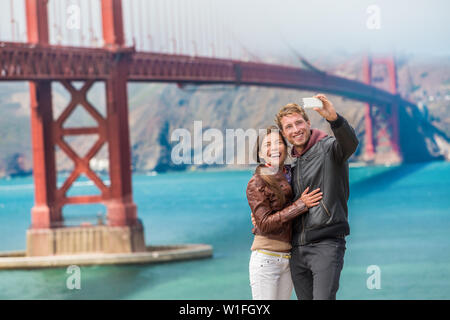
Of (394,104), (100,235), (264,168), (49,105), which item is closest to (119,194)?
(100,235)

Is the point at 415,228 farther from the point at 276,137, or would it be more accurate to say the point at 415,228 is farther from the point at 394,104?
the point at 276,137

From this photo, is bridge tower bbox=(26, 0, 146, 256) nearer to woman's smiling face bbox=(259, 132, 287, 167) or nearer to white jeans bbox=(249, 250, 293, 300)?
white jeans bbox=(249, 250, 293, 300)

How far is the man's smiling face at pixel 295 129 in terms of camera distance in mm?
4000

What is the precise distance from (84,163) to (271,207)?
24857 mm

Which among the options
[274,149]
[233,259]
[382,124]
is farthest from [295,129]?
[382,124]

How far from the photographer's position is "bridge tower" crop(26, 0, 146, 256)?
26.7 m

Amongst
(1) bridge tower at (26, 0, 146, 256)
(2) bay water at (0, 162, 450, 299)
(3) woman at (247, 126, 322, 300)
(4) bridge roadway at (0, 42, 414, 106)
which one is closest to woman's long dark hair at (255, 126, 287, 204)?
(3) woman at (247, 126, 322, 300)

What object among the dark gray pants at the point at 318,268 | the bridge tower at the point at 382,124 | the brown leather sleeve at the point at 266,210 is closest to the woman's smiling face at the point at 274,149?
the brown leather sleeve at the point at 266,210

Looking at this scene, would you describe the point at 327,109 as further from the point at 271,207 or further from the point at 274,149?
the point at 271,207

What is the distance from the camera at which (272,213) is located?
13.3 feet

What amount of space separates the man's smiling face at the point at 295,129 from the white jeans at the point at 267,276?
0.61 meters

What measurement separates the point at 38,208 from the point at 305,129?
2418 cm

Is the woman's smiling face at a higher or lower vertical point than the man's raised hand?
lower

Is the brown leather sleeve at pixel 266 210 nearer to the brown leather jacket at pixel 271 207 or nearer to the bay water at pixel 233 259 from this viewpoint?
the brown leather jacket at pixel 271 207
